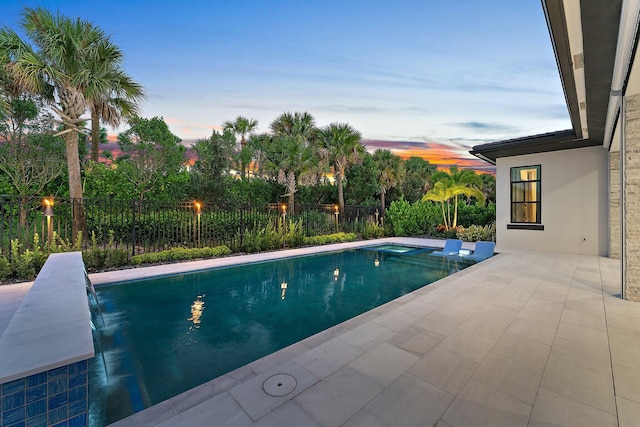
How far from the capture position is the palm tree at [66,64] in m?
7.40

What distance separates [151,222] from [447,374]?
9.69 m

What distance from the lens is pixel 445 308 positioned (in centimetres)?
399

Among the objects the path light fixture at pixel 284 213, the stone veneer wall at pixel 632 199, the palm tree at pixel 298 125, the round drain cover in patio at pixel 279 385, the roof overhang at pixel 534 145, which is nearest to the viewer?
the round drain cover in patio at pixel 279 385

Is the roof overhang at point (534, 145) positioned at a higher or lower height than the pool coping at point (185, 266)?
higher

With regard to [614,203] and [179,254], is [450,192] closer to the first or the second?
[614,203]

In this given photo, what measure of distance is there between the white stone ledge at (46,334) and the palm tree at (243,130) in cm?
2050

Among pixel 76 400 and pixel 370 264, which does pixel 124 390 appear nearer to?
pixel 76 400

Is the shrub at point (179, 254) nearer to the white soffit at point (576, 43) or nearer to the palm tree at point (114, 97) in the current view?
the palm tree at point (114, 97)

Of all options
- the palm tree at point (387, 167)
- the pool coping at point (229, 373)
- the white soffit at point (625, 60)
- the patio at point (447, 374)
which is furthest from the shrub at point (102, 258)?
the palm tree at point (387, 167)

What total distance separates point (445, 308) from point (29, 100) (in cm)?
1838

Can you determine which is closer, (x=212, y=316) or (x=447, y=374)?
(x=447, y=374)

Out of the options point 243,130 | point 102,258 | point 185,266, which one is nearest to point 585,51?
point 185,266

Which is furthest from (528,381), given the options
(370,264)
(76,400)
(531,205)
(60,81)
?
(60,81)

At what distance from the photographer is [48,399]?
141 centimetres
